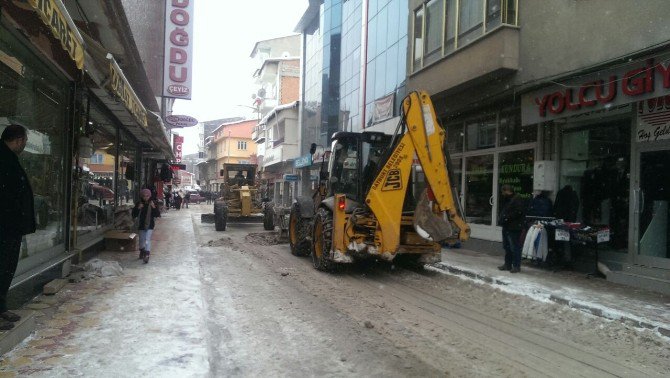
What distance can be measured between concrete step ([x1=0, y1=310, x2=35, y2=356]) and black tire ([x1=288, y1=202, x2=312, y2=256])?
5.82 metres

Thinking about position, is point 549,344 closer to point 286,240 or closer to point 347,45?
point 286,240

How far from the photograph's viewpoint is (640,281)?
24.4ft

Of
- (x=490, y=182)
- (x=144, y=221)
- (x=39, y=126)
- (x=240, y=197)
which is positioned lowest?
(x=144, y=221)

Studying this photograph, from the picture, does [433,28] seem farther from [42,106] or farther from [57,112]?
[42,106]

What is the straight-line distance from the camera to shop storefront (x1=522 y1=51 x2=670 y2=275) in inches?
298

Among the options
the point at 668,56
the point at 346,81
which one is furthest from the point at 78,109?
the point at 346,81

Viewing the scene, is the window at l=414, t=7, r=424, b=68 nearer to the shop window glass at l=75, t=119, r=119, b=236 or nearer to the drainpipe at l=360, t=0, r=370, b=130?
the drainpipe at l=360, t=0, r=370, b=130

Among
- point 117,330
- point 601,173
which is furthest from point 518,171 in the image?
point 117,330

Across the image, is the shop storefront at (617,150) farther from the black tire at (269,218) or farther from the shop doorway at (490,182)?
the black tire at (269,218)

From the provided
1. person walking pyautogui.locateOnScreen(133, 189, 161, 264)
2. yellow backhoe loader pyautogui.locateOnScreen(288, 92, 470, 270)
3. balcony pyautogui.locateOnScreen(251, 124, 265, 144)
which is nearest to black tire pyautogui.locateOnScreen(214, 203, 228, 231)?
person walking pyautogui.locateOnScreen(133, 189, 161, 264)

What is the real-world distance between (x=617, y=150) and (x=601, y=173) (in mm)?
596

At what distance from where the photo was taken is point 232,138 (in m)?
63.0

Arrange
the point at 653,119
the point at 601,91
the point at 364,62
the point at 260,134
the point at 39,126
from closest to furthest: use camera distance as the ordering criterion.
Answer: the point at 39,126, the point at 653,119, the point at 601,91, the point at 364,62, the point at 260,134

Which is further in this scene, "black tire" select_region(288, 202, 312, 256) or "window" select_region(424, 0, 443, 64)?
"window" select_region(424, 0, 443, 64)
